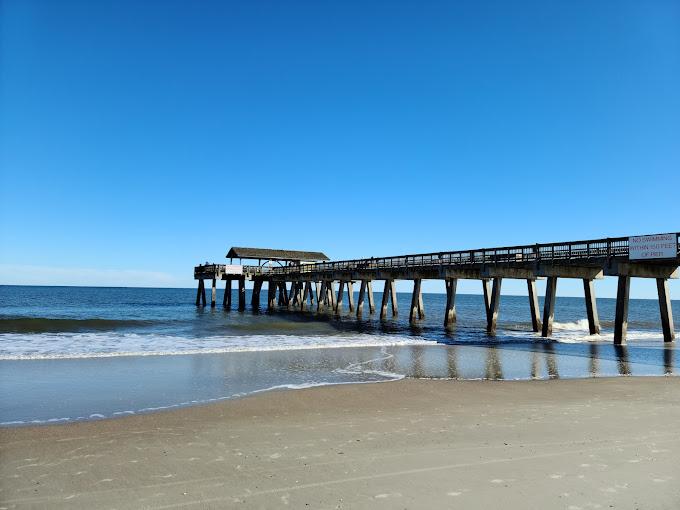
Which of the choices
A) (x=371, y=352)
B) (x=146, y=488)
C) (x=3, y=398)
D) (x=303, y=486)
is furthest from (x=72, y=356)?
(x=303, y=486)

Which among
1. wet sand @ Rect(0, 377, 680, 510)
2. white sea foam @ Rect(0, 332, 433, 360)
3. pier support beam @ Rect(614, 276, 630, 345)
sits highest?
pier support beam @ Rect(614, 276, 630, 345)

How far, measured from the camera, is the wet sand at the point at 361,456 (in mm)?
4699

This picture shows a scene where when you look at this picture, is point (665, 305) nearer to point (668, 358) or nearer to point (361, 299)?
point (668, 358)

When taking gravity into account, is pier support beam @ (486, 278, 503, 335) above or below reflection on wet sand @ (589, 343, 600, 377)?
above

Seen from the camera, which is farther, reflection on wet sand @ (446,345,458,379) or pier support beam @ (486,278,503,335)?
pier support beam @ (486,278,503,335)

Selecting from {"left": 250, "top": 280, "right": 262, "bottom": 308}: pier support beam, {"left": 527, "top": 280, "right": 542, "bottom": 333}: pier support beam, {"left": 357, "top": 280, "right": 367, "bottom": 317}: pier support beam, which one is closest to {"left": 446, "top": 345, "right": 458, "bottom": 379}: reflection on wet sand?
{"left": 527, "top": 280, "right": 542, "bottom": 333}: pier support beam

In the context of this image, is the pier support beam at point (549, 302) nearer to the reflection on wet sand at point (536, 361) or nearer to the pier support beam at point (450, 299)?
the reflection on wet sand at point (536, 361)

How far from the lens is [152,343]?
20906mm

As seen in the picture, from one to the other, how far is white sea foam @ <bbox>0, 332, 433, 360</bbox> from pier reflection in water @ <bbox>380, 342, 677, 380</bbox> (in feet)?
12.1

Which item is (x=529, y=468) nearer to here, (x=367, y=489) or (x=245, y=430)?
(x=367, y=489)

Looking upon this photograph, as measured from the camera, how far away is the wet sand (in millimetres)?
4699

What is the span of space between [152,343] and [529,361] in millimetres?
15946

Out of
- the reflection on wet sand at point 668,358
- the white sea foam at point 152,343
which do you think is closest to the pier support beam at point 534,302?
the reflection on wet sand at point 668,358

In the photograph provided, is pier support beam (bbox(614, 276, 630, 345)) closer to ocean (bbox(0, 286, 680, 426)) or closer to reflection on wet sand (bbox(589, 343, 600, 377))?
ocean (bbox(0, 286, 680, 426))
